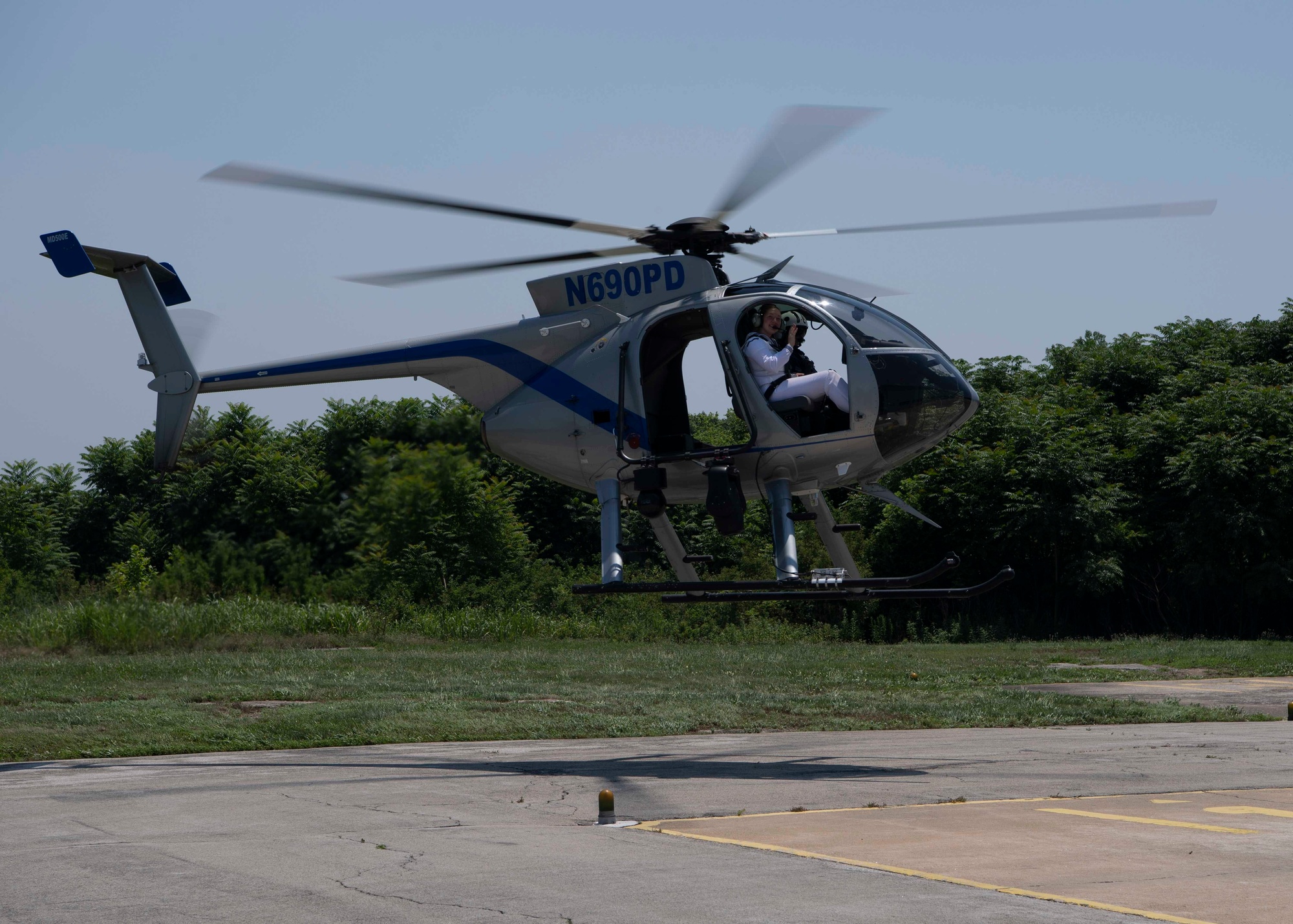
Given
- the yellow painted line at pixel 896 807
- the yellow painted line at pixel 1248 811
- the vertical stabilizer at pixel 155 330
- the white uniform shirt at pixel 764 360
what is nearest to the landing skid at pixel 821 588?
the yellow painted line at pixel 896 807

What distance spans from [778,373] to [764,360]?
0.66ft

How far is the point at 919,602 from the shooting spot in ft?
A: 118

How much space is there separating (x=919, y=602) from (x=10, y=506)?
2374cm

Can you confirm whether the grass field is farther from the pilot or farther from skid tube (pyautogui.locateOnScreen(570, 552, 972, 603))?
the pilot

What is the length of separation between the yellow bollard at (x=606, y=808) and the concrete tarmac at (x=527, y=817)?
0.36 feet

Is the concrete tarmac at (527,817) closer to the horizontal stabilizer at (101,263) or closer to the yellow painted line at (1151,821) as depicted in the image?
the yellow painted line at (1151,821)

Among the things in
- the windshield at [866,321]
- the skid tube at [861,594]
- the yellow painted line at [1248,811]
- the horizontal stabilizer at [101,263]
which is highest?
the horizontal stabilizer at [101,263]

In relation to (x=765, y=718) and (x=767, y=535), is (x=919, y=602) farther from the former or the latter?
(x=765, y=718)

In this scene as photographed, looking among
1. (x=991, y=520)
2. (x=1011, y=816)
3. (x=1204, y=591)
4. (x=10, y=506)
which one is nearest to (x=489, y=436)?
(x=1011, y=816)

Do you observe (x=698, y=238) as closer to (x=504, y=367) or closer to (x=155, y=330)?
(x=504, y=367)

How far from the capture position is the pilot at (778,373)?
11906 millimetres

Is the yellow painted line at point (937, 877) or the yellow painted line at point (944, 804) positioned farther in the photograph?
the yellow painted line at point (944, 804)

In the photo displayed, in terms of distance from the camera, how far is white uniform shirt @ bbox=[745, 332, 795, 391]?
11.9 meters

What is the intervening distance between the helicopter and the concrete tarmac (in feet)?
5.89
